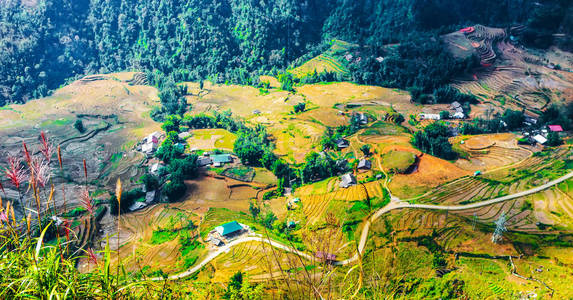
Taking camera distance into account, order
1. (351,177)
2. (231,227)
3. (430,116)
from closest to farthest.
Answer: (231,227)
(351,177)
(430,116)

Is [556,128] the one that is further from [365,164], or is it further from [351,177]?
[351,177]

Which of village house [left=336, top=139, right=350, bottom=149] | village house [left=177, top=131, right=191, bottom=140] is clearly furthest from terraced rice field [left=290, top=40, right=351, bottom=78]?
village house [left=177, top=131, right=191, bottom=140]

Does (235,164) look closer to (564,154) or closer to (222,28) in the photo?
(564,154)

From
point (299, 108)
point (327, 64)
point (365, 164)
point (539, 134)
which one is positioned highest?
point (327, 64)

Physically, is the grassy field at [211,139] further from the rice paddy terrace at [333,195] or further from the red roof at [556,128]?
the red roof at [556,128]

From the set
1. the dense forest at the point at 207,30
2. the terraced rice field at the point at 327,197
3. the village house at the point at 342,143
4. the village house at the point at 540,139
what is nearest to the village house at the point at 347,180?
the terraced rice field at the point at 327,197

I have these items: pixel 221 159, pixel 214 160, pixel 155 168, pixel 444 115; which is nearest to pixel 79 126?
pixel 155 168

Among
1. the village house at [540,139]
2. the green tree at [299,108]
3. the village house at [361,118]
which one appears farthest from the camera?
the green tree at [299,108]

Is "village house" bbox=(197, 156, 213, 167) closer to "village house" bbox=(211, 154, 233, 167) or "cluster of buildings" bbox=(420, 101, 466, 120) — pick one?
"village house" bbox=(211, 154, 233, 167)
